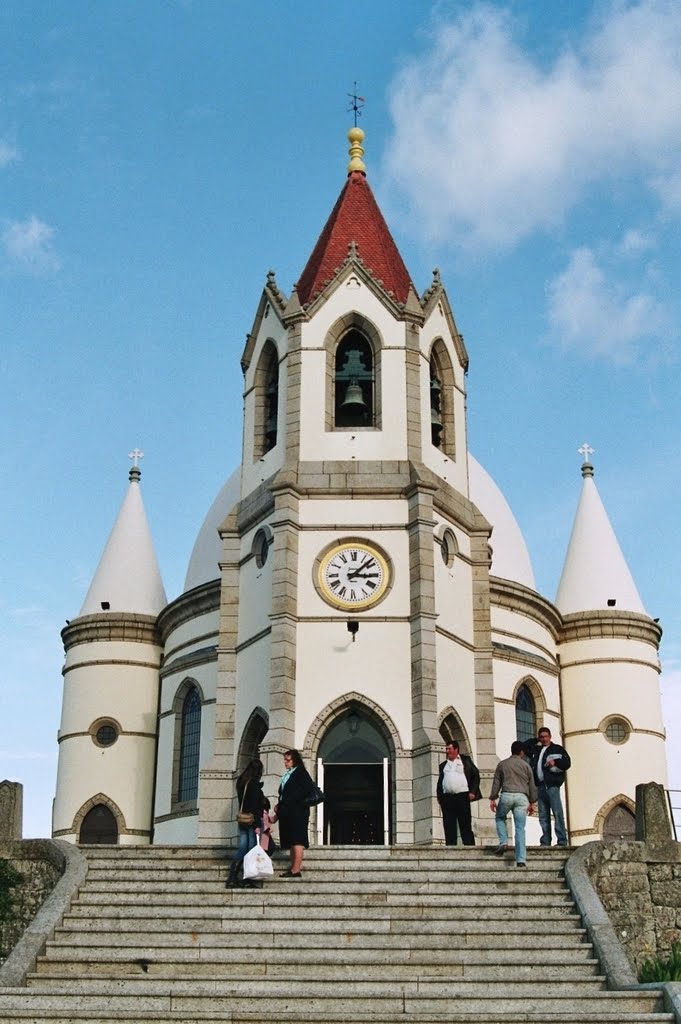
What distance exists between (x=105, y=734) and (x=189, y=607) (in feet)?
13.2

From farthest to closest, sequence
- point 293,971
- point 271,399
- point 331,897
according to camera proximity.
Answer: point 271,399
point 331,897
point 293,971

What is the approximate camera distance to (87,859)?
1802 centimetres

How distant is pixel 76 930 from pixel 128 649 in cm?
1833

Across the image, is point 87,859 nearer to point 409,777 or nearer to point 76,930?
point 76,930

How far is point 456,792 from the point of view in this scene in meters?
20.1

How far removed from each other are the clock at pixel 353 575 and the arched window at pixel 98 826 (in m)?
10.6

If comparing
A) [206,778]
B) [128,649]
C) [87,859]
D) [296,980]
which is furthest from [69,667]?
[296,980]

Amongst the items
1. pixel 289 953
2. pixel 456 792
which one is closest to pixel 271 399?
pixel 456 792

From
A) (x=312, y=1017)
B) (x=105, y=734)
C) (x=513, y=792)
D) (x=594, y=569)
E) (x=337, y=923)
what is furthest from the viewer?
(x=594, y=569)

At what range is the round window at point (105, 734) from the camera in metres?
33.1

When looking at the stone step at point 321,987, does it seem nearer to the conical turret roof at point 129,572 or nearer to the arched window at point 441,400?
the arched window at point 441,400

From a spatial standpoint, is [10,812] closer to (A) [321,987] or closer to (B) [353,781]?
(A) [321,987]

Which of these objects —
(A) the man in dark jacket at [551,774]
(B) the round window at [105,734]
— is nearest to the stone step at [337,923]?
(A) the man in dark jacket at [551,774]

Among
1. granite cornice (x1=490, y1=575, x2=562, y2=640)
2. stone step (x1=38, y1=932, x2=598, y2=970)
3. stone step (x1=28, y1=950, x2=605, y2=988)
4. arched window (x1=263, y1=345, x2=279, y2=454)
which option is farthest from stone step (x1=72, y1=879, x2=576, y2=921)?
granite cornice (x1=490, y1=575, x2=562, y2=640)
